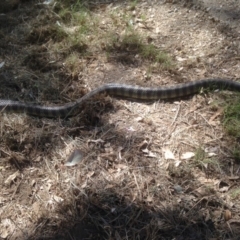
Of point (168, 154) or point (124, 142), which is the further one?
point (124, 142)

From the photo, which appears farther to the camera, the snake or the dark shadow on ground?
the snake

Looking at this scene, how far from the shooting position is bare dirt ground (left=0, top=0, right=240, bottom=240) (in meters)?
3.91

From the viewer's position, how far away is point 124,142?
4.73 meters

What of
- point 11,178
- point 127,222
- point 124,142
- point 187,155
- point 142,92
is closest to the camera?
point 127,222

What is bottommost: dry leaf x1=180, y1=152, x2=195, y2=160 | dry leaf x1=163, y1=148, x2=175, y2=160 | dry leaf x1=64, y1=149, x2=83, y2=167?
dry leaf x1=64, y1=149, x2=83, y2=167

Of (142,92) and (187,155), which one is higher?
(142,92)

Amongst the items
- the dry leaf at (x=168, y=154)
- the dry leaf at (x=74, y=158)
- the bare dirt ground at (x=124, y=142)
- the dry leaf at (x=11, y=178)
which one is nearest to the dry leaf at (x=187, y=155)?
the bare dirt ground at (x=124, y=142)

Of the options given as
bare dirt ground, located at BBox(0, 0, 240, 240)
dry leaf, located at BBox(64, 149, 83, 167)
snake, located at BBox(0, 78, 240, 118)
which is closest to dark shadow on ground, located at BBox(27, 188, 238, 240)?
bare dirt ground, located at BBox(0, 0, 240, 240)

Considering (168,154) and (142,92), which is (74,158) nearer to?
(168,154)

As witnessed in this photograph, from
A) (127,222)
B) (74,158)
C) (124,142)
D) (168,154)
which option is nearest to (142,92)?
(124,142)

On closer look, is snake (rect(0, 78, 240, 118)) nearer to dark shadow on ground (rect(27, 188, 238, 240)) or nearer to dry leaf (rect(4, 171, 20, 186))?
dry leaf (rect(4, 171, 20, 186))

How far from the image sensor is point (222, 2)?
6.75 metres

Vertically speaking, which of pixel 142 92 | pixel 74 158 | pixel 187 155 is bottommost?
pixel 74 158

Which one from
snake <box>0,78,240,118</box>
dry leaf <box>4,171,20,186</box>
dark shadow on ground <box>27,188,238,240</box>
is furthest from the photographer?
snake <box>0,78,240,118</box>
